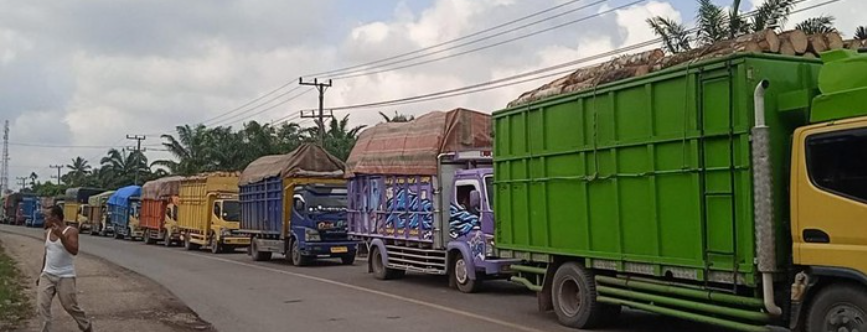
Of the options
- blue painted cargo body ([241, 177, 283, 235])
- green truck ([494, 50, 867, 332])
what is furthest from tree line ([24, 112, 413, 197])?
green truck ([494, 50, 867, 332])

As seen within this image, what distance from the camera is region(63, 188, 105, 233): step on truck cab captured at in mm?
55569

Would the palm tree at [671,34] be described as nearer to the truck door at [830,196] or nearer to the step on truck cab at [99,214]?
the truck door at [830,196]

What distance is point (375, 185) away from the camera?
61.8ft

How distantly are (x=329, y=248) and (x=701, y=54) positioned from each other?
1560cm

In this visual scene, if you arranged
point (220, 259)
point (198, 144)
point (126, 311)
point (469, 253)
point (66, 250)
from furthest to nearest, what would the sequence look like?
point (198, 144)
point (220, 259)
point (469, 253)
point (126, 311)
point (66, 250)

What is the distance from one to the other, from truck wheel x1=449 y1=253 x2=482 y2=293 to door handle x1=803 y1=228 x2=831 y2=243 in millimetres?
8167

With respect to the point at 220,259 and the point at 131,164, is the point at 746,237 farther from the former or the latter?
the point at 131,164

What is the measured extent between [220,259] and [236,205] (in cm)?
395

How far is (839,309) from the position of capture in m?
7.31

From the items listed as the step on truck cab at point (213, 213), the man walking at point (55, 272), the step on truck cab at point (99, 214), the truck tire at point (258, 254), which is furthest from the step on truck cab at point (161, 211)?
the man walking at point (55, 272)

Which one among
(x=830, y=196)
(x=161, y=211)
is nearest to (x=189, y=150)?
(x=161, y=211)

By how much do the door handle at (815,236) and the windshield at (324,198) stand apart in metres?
17.5

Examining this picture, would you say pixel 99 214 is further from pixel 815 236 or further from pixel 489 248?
pixel 815 236

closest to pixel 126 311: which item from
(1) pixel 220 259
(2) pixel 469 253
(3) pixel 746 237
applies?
(2) pixel 469 253
